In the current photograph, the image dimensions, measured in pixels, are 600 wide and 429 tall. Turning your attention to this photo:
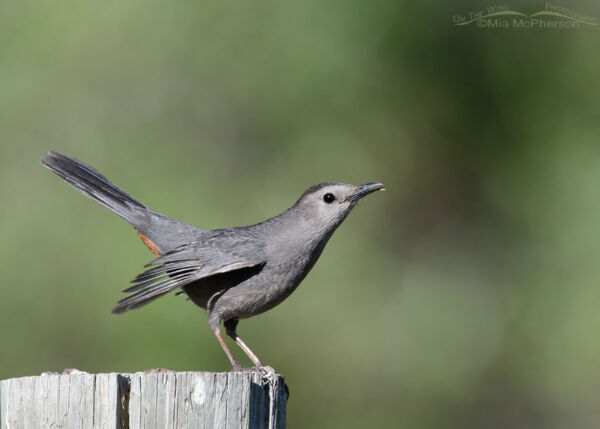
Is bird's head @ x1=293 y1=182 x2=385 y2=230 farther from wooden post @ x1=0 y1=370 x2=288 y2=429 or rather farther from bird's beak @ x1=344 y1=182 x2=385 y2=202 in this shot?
wooden post @ x1=0 y1=370 x2=288 y2=429

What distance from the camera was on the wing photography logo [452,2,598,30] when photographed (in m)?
9.58

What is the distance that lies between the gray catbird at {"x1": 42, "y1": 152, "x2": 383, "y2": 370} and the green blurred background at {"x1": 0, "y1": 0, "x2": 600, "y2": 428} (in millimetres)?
2871

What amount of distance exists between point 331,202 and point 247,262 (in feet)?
2.48

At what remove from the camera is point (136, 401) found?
3133mm

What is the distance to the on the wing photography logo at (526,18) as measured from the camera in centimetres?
958

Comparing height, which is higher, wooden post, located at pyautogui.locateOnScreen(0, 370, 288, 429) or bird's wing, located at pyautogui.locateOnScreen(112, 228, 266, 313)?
bird's wing, located at pyautogui.locateOnScreen(112, 228, 266, 313)

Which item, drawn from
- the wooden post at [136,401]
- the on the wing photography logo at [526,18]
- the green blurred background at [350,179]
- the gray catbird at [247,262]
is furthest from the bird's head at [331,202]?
the on the wing photography logo at [526,18]

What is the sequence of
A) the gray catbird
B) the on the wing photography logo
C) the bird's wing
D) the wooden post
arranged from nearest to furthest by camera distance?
the wooden post → the bird's wing → the gray catbird → the on the wing photography logo

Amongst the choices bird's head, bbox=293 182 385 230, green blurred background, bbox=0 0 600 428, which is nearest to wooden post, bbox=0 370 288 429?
bird's head, bbox=293 182 385 230

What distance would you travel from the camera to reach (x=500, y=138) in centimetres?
980

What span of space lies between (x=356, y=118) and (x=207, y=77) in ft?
5.98

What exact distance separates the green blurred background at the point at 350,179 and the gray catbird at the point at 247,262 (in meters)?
2.87

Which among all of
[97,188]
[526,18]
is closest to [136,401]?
[97,188]

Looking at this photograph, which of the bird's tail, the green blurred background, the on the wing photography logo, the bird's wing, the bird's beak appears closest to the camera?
the bird's wing
